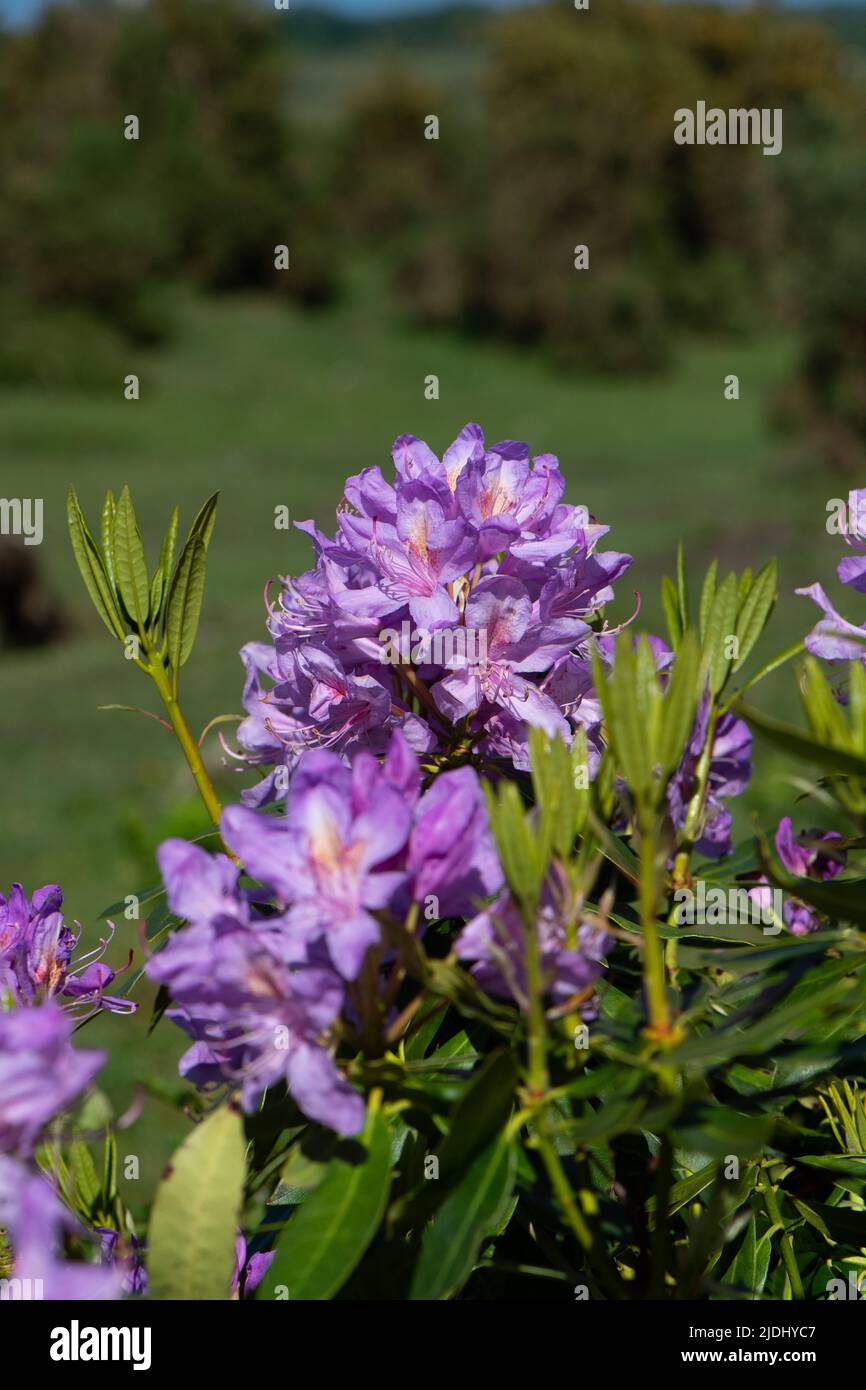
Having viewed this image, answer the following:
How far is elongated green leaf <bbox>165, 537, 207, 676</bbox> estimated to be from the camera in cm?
92

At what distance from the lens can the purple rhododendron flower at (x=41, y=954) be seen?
82 centimetres

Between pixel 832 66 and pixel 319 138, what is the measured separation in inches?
424

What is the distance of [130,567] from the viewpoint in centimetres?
92

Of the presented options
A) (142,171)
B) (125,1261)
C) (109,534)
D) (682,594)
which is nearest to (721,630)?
(682,594)

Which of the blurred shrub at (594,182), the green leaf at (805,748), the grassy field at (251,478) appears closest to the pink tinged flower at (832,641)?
the green leaf at (805,748)

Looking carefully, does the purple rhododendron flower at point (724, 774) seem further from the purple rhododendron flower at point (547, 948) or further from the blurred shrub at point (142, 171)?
the blurred shrub at point (142, 171)

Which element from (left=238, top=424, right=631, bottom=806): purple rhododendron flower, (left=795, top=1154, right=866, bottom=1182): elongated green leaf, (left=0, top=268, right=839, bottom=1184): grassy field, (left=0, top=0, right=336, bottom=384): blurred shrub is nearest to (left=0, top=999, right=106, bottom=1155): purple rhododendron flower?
(left=238, top=424, right=631, bottom=806): purple rhododendron flower

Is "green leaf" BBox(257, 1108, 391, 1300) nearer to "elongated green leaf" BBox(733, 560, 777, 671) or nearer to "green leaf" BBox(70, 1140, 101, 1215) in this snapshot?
"green leaf" BBox(70, 1140, 101, 1215)

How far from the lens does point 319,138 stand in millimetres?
28547

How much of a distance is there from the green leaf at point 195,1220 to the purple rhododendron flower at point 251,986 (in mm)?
31

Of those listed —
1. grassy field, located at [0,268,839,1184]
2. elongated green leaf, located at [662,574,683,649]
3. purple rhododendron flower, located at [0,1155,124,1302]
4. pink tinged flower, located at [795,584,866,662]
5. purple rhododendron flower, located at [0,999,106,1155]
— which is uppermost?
grassy field, located at [0,268,839,1184]

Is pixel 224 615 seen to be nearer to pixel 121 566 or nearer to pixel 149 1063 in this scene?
pixel 149 1063

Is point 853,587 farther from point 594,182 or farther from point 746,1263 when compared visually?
point 594,182

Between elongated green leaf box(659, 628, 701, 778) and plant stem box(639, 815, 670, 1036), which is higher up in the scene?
elongated green leaf box(659, 628, 701, 778)
